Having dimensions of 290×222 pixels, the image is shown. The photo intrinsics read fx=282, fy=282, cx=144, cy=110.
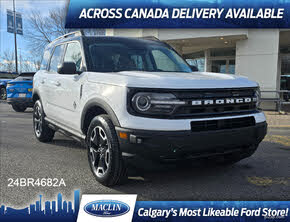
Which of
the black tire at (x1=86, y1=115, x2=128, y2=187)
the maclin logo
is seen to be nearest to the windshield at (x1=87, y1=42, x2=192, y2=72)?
the black tire at (x1=86, y1=115, x2=128, y2=187)

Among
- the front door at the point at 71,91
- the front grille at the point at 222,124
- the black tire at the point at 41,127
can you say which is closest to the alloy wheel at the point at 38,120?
the black tire at the point at 41,127

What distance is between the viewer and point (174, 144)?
9.07ft

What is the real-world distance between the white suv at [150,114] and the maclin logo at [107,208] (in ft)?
1.04

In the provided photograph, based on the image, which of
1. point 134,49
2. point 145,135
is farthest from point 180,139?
point 134,49

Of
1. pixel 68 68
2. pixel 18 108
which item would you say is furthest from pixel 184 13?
pixel 68 68

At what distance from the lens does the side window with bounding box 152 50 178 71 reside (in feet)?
14.0

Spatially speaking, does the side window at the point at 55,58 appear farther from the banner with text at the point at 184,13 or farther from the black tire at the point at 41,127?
the banner with text at the point at 184,13

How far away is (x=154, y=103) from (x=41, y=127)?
3.47 metres

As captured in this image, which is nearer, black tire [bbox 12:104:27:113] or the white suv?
the white suv

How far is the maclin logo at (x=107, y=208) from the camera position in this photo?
2740 mm

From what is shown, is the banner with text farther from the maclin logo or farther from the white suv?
the maclin logo

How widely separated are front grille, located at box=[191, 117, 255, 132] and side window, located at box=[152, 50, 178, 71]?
1.48 meters

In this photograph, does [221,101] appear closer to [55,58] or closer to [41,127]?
[55,58]

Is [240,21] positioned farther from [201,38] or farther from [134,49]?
[134,49]
